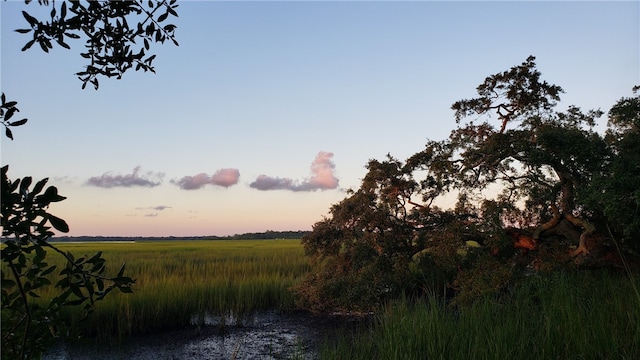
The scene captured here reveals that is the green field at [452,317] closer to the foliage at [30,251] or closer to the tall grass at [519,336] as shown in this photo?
the tall grass at [519,336]

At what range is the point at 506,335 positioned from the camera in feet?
16.4

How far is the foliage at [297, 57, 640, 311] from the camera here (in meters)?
8.59

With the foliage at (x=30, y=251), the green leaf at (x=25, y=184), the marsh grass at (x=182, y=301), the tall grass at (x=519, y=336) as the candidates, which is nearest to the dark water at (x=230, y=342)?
the marsh grass at (x=182, y=301)

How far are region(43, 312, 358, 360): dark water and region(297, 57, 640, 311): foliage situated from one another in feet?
3.32

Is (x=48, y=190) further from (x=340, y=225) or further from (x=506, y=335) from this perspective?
(x=340, y=225)

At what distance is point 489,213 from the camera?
9.15m

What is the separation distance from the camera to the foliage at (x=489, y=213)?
859 cm

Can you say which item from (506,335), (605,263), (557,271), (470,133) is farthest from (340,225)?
(506,335)

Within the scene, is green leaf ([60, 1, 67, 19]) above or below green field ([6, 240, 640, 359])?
above

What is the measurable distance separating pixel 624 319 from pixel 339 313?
22.5 feet

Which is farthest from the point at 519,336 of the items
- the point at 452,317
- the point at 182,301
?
the point at 182,301

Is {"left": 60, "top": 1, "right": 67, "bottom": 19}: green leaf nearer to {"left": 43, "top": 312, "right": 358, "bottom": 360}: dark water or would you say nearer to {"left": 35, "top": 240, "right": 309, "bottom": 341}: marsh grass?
{"left": 43, "top": 312, "right": 358, "bottom": 360}: dark water

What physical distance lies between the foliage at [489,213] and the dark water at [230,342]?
1.01 metres

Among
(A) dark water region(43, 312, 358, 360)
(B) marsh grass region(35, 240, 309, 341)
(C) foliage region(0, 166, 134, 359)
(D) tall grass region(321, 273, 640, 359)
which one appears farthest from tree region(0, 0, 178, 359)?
(B) marsh grass region(35, 240, 309, 341)
